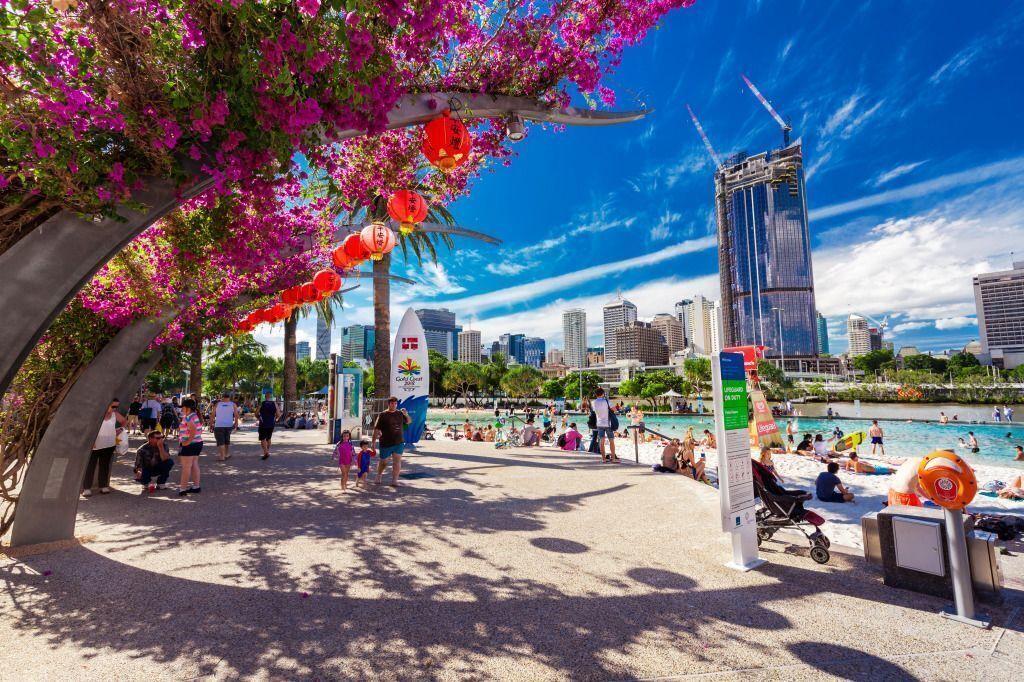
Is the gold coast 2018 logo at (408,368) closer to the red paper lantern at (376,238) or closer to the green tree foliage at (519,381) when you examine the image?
the red paper lantern at (376,238)

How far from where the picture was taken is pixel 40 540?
5027 millimetres

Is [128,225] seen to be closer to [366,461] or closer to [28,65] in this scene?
[28,65]

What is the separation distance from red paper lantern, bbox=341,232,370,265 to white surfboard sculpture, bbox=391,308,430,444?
20.5 ft

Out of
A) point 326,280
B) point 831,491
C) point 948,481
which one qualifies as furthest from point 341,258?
point 831,491

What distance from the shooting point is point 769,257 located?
158625 mm

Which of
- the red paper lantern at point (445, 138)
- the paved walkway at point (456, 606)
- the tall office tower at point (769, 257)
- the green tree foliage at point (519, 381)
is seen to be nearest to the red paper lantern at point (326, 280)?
the paved walkway at point (456, 606)

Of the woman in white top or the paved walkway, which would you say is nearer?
the paved walkway

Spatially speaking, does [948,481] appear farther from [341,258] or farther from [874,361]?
[874,361]

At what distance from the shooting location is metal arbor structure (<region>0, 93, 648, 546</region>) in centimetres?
346

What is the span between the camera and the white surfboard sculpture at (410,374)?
1473cm

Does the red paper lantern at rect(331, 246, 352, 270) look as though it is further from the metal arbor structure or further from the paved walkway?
the paved walkway

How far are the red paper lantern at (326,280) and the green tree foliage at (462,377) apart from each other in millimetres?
78852

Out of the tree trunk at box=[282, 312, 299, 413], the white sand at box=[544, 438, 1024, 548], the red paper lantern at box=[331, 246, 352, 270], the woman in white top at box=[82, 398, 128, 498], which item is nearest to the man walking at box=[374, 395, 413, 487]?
the red paper lantern at box=[331, 246, 352, 270]

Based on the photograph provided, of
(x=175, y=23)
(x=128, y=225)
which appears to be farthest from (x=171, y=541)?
(x=175, y=23)
